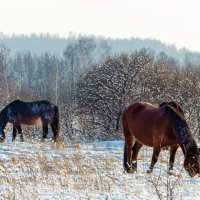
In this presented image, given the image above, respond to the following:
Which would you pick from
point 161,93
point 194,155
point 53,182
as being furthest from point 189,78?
point 53,182

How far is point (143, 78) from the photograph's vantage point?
2989 cm

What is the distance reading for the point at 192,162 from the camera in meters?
8.56

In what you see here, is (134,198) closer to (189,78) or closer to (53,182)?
(53,182)

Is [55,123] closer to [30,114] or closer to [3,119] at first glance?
[30,114]

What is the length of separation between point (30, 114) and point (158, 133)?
10277mm

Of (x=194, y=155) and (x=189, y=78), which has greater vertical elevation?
(x=194, y=155)

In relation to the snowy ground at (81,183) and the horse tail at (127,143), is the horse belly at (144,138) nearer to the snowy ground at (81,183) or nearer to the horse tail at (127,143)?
the horse tail at (127,143)

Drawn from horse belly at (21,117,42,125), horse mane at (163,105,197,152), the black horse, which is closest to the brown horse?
horse mane at (163,105,197,152)

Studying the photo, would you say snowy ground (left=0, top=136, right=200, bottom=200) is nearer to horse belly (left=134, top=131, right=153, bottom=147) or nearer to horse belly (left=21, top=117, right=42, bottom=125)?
horse belly (left=134, top=131, right=153, bottom=147)

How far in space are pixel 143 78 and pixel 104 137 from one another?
474cm

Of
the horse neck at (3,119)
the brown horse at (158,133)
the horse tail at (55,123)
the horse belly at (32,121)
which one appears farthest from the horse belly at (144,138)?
the horse belly at (32,121)

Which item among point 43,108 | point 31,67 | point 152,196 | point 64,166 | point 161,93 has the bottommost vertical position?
point 31,67

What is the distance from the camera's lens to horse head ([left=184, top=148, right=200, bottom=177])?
845 cm

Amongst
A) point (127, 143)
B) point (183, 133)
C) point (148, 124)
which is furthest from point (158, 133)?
point (127, 143)
